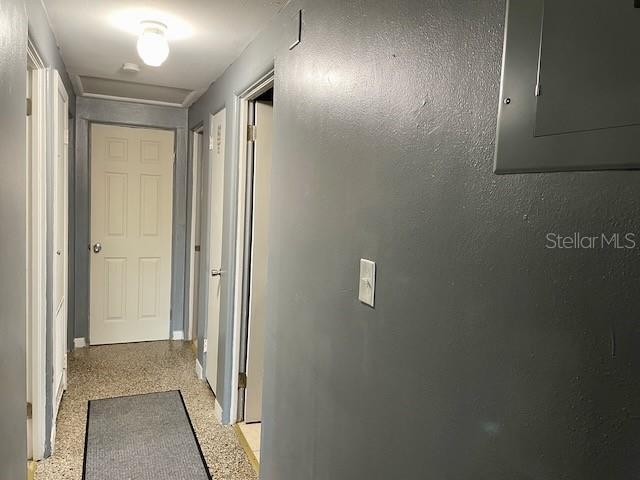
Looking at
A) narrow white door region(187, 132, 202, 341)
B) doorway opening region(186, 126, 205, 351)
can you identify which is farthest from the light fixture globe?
narrow white door region(187, 132, 202, 341)

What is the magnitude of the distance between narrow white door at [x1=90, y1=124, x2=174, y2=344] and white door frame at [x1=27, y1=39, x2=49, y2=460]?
75.7 inches

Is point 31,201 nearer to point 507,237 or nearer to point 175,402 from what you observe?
point 175,402

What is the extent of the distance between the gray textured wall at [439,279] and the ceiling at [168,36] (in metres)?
0.51

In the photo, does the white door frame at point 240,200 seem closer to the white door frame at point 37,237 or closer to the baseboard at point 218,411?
the baseboard at point 218,411

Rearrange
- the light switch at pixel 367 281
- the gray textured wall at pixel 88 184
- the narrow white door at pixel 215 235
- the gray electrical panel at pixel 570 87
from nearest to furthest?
1. the gray electrical panel at pixel 570 87
2. the light switch at pixel 367 281
3. the narrow white door at pixel 215 235
4. the gray textured wall at pixel 88 184

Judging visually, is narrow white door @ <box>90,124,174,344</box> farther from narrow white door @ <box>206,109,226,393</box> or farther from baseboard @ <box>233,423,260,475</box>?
baseboard @ <box>233,423,260,475</box>

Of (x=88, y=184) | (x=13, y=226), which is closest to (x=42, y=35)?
(x=13, y=226)

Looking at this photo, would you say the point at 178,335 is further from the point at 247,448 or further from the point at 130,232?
the point at 247,448

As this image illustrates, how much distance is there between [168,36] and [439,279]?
2160mm

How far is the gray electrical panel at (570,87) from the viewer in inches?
27.0

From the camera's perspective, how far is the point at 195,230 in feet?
14.6

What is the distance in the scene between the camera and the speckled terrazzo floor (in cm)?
252

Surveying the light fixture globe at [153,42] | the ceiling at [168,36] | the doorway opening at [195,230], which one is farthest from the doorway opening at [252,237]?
the doorway opening at [195,230]

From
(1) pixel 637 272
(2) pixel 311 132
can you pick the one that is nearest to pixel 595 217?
→ (1) pixel 637 272
